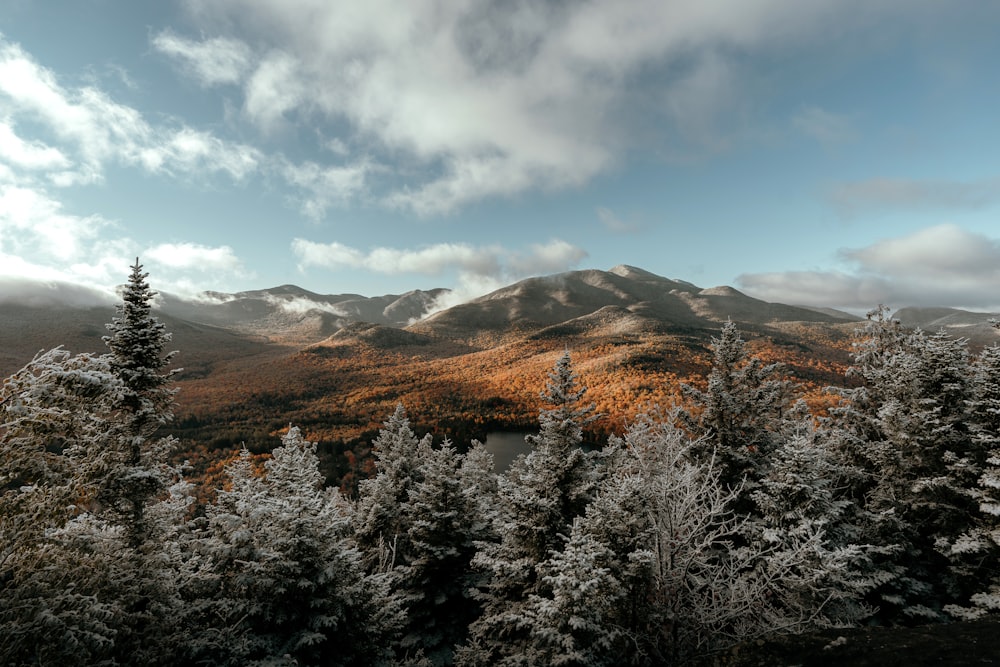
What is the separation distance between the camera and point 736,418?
1480 centimetres

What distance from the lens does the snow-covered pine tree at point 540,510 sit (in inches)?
475

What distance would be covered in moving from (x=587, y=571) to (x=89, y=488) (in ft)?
33.8

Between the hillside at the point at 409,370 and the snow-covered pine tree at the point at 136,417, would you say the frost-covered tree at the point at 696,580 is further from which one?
the hillside at the point at 409,370

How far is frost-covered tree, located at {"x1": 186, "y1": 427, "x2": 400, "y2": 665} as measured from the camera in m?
9.39

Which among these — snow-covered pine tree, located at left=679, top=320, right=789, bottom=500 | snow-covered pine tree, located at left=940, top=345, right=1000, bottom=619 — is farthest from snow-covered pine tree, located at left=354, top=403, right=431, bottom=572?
snow-covered pine tree, located at left=940, top=345, right=1000, bottom=619

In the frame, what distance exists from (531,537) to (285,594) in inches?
268

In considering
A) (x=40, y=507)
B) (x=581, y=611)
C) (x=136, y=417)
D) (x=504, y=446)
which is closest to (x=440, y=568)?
(x=581, y=611)

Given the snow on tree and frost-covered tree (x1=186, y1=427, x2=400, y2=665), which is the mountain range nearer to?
frost-covered tree (x1=186, y1=427, x2=400, y2=665)

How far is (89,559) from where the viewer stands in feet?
26.0

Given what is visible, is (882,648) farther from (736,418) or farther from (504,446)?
(504,446)

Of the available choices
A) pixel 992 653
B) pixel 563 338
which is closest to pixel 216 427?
pixel 992 653

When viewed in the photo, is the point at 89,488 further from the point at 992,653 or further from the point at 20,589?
→ the point at 992,653

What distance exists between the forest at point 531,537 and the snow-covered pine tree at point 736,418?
8 centimetres

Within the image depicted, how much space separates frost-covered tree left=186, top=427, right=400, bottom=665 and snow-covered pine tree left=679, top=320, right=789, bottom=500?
38.7 feet
